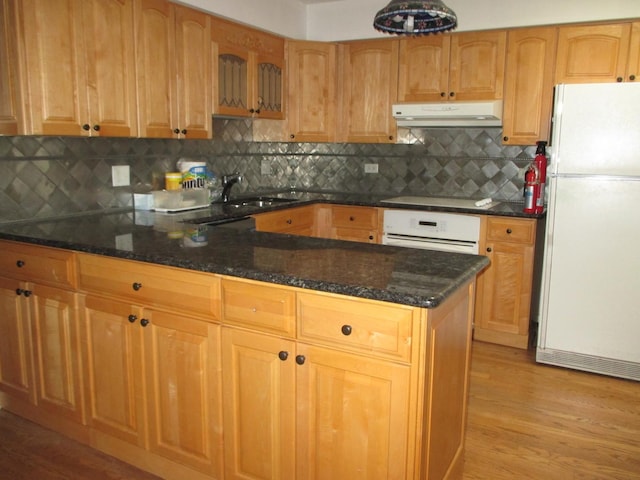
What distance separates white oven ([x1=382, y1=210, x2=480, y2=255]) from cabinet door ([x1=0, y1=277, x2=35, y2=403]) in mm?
2440

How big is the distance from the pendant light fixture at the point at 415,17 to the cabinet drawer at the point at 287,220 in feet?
5.34

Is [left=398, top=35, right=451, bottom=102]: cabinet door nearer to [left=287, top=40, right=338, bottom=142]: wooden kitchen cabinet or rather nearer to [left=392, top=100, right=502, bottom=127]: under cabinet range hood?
[left=392, top=100, right=502, bottom=127]: under cabinet range hood

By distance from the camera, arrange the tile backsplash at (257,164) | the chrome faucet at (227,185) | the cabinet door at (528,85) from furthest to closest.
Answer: the chrome faucet at (227,185) < the cabinet door at (528,85) < the tile backsplash at (257,164)

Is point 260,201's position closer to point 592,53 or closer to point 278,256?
point 278,256

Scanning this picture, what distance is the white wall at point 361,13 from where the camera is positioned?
336cm

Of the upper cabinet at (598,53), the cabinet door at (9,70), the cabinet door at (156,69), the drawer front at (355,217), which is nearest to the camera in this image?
the cabinet door at (9,70)

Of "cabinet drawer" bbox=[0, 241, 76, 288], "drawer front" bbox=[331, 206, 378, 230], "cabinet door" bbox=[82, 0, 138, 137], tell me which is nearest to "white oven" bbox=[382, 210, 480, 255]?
"drawer front" bbox=[331, 206, 378, 230]

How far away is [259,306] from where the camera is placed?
1754mm

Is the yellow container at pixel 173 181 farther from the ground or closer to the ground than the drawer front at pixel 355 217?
farther from the ground

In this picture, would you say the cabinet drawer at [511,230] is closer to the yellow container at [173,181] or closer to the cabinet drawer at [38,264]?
the yellow container at [173,181]

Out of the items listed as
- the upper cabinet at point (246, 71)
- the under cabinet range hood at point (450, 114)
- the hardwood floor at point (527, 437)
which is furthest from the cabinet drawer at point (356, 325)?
the under cabinet range hood at point (450, 114)

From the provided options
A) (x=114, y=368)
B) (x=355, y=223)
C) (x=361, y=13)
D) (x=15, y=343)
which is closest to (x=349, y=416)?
(x=114, y=368)

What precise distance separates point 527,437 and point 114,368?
189 cm

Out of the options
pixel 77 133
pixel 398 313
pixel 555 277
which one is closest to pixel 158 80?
pixel 77 133
